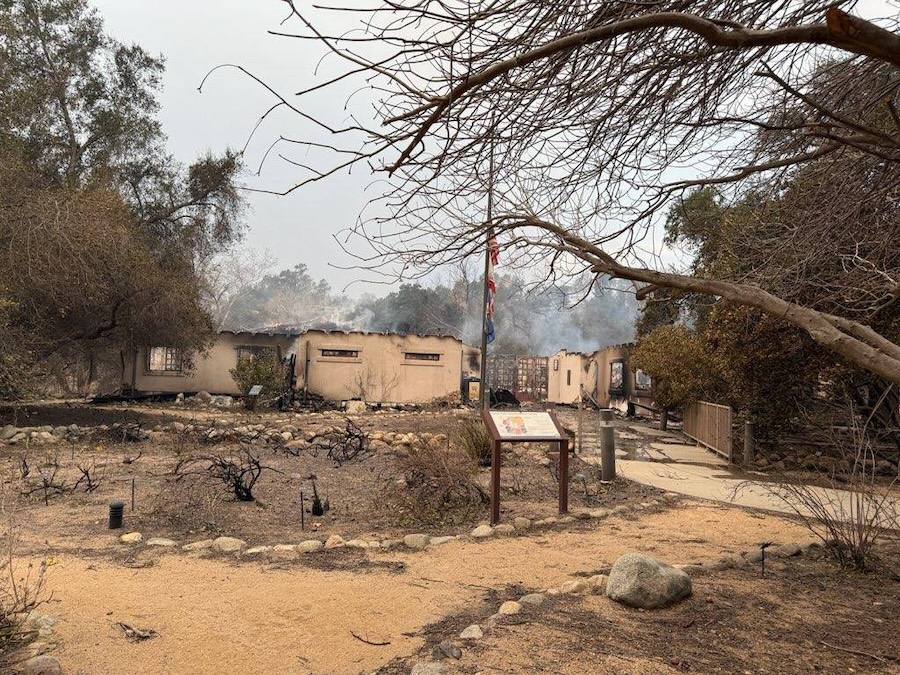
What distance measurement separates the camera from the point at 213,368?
80.5ft

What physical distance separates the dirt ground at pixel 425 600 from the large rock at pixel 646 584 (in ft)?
0.30

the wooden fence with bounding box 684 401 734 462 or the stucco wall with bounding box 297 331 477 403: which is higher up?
the stucco wall with bounding box 297 331 477 403

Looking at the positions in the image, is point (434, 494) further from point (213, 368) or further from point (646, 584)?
point (213, 368)

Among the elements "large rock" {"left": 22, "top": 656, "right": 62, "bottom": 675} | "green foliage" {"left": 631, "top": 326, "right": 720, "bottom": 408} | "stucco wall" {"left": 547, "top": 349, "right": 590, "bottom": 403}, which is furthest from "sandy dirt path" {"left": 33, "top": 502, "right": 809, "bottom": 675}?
"stucco wall" {"left": 547, "top": 349, "right": 590, "bottom": 403}

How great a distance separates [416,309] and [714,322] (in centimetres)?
3976

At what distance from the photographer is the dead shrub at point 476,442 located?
9547 mm

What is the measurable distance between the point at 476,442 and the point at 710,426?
220 inches

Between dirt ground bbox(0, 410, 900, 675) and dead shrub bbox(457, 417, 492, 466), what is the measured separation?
106 inches

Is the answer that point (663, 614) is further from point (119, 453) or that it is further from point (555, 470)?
point (119, 453)

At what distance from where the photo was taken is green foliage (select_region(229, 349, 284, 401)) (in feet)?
71.5

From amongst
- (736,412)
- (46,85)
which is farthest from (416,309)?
(736,412)

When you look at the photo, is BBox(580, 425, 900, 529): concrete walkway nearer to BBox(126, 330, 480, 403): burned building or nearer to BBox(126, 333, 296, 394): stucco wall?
BBox(126, 330, 480, 403): burned building

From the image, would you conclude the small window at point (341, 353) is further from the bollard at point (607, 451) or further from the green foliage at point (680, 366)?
Result: the bollard at point (607, 451)

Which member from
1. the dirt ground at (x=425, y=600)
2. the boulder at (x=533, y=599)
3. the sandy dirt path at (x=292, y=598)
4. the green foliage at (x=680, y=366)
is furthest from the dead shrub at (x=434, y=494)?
the green foliage at (x=680, y=366)
